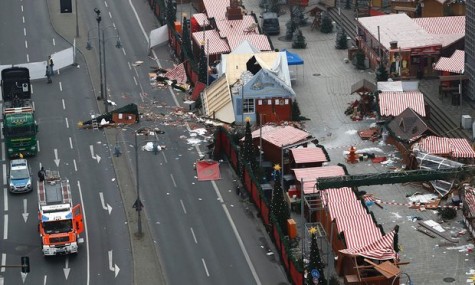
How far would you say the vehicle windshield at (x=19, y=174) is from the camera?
10725 centimetres

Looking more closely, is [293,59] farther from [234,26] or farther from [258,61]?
[234,26]

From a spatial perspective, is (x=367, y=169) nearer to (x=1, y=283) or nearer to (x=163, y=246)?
(x=163, y=246)

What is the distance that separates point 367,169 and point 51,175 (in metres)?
26.2

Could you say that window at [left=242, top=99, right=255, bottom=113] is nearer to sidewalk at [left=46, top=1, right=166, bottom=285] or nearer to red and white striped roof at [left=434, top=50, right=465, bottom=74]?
sidewalk at [left=46, top=1, right=166, bottom=285]

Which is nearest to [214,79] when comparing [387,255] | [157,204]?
[157,204]

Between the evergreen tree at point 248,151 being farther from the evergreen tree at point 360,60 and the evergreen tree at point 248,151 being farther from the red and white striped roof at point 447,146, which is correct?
the evergreen tree at point 360,60

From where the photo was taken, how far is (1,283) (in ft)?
302

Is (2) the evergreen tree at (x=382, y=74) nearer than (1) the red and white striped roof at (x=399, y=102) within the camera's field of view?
No

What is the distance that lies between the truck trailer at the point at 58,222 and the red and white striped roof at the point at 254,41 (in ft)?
138

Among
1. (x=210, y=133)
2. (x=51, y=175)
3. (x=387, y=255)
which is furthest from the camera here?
(x=210, y=133)

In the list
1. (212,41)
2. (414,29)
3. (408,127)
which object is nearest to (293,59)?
(212,41)

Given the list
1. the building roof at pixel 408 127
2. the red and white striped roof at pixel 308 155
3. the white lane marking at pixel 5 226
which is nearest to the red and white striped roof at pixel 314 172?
the red and white striped roof at pixel 308 155

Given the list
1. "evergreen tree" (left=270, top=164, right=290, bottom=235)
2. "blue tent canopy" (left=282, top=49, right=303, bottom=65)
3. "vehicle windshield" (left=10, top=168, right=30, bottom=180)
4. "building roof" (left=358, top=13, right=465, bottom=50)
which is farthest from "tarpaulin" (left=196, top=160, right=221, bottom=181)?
"building roof" (left=358, top=13, right=465, bottom=50)

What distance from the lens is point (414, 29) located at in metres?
136
